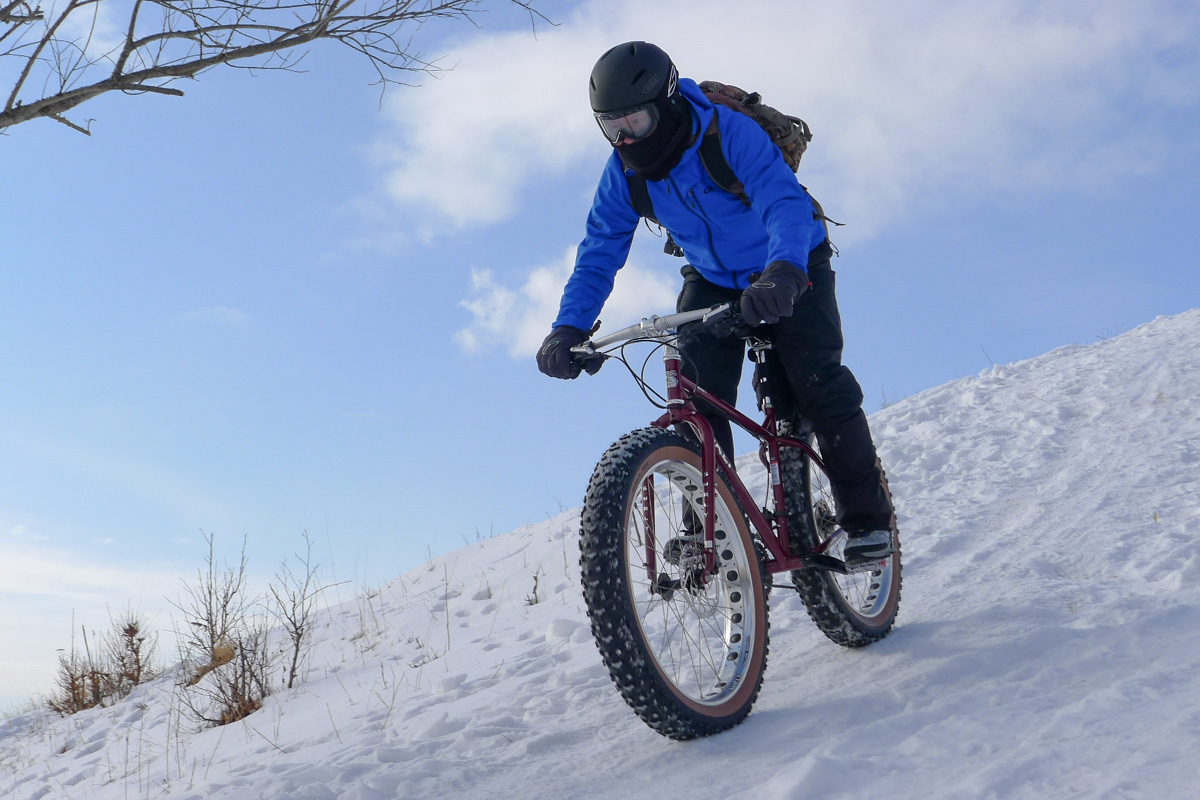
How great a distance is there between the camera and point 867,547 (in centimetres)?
364

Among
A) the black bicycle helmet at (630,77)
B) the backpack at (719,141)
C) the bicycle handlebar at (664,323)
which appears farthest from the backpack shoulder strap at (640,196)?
the bicycle handlebar at (664,323)

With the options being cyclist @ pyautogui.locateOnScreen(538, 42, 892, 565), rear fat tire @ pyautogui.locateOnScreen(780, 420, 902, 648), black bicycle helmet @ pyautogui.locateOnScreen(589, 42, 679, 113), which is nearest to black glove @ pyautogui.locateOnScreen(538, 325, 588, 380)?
cyclist @ pyautogui.locateOnScreen(538, 42, 892, 565)

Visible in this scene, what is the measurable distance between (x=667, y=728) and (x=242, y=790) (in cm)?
152

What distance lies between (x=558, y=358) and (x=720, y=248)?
2.91 ft

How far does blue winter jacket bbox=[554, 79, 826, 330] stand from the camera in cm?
326

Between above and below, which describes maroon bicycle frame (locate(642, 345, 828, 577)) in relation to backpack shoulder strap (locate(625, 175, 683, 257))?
below

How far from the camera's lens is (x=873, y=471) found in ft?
12.1

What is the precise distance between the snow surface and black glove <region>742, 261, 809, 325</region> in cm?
→ 131

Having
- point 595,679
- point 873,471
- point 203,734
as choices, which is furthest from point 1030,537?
point 203,734

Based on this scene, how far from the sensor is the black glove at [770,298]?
2850 millimetres

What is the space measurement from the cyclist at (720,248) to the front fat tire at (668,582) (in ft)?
1.54

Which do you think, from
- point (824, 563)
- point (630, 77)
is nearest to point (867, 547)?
point (824, 563)

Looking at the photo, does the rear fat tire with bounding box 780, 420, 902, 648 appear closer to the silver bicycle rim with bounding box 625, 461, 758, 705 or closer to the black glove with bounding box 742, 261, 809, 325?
the silver bicycle rim with bounding box 625, 461, 758, 705

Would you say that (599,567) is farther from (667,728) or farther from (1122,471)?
(1122,471)
